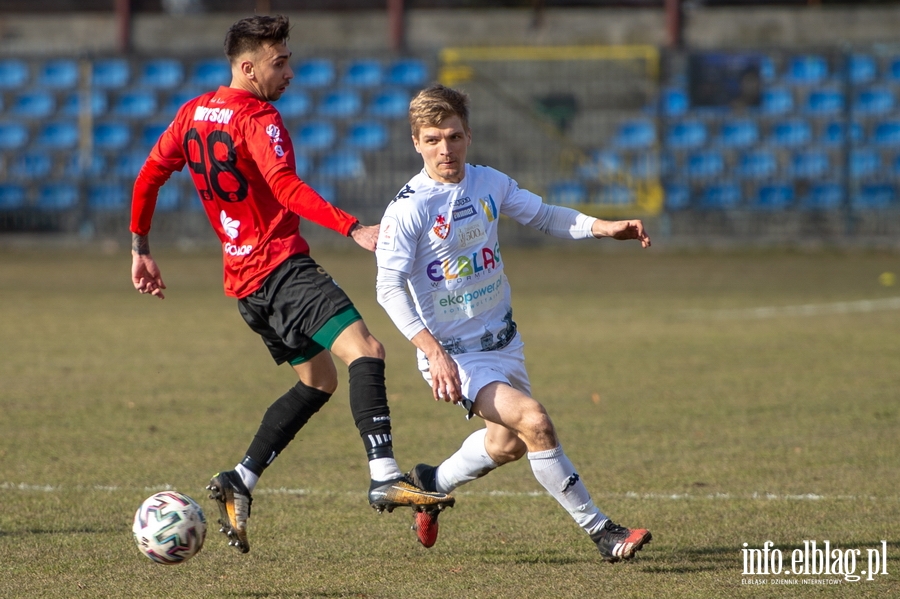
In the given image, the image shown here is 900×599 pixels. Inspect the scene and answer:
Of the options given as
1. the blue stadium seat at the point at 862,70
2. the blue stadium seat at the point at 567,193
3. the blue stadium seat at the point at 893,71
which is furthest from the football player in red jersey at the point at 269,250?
the blue stadium seat at the point at 893,71

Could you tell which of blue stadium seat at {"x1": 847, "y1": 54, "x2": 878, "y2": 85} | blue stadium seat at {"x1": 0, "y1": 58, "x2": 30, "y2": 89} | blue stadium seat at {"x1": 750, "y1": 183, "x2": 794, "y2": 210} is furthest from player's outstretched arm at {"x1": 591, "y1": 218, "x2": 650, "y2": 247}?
blue stadium seat at {"x1": 0, "y1": 58, "x2": 30, "y2": 89}

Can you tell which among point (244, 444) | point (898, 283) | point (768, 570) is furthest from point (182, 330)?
point (898, 283)

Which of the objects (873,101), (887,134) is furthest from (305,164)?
(887,134)

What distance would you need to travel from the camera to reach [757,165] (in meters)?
20.6

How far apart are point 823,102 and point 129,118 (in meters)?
12.2

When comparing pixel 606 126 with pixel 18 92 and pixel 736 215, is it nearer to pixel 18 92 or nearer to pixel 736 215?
pixel 736 215

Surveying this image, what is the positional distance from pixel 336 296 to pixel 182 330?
723 cm

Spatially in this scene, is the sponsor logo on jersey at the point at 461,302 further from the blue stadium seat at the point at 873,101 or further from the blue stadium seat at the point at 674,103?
the blue stadium seat at the point at 873,101

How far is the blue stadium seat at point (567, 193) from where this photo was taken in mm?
20859

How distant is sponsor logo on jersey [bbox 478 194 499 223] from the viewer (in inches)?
186

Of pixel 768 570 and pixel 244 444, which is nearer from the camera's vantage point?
pixel 768 570

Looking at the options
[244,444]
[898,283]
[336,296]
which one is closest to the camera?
[336,296]

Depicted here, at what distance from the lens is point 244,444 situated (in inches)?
267

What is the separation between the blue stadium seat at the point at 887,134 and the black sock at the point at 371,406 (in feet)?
57.8
